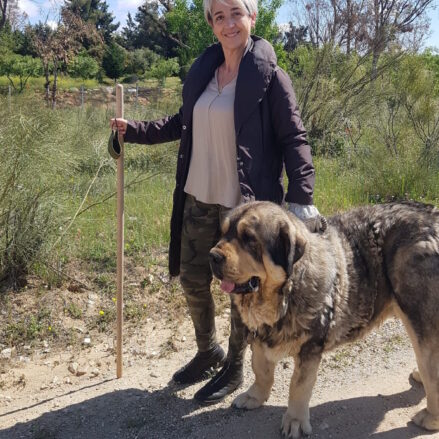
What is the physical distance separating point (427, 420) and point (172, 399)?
5.94 feet

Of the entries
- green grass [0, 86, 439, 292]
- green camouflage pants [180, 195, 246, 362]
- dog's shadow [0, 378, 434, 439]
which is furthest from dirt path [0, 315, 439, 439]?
green grass [0, 86, 439, 292]

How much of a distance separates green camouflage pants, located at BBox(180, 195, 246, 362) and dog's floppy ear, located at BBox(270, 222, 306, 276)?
2.48 feet

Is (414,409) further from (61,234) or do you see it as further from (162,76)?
(162,76)

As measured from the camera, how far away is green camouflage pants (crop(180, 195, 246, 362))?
12.3 feet

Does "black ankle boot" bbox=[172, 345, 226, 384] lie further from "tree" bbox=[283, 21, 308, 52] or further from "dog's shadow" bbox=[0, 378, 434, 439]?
"tree" bbox=[283, 21, 308, 52]

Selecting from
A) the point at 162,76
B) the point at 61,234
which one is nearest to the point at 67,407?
the point at 61,234

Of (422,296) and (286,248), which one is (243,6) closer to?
(286,248)

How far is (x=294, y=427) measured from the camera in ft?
10.9

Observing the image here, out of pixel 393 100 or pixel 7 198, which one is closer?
pixel 7 198

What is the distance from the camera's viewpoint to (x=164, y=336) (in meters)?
4.82

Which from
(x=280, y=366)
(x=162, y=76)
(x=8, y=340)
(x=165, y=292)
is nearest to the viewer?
(x=280, y=366)

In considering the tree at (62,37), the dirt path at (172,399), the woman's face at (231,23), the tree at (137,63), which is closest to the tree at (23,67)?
the tree at (62,37)

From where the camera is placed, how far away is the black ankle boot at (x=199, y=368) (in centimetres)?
409

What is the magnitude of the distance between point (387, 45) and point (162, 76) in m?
21.1
